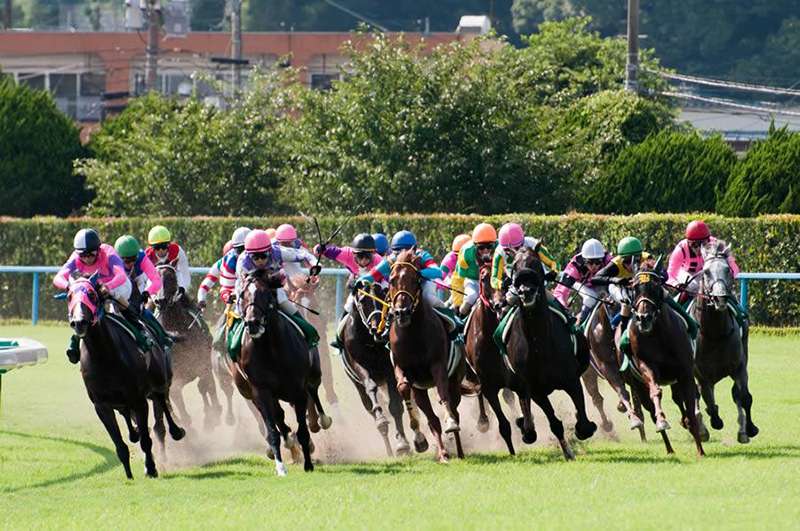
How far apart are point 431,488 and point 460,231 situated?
725 inches

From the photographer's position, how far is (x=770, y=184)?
101ft

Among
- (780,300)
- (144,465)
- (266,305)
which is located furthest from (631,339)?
(780,300)

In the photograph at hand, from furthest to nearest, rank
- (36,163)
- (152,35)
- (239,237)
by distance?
(152,35) → (36,163) → (239,237)

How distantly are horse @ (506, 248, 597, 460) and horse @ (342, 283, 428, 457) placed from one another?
141 cm

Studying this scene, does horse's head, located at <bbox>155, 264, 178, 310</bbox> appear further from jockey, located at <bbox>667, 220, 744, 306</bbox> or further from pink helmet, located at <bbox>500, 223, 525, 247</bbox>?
jockey, located at <bbox>667, 220, 744, 306</bbox>

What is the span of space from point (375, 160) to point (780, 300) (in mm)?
10704

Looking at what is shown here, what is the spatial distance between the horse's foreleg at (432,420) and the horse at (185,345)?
309cm

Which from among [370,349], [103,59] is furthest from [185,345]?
[103,59]

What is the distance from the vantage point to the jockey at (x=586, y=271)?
16.2 metres

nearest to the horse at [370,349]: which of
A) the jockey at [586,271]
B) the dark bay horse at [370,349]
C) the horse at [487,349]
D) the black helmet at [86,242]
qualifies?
the dark bay horse at [370,349]

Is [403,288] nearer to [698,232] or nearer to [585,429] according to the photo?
[585,429]

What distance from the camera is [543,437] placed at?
16172 mm

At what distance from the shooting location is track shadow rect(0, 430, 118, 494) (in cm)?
1410

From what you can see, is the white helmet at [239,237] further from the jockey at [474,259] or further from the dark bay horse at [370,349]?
the jockey at [474,259]
